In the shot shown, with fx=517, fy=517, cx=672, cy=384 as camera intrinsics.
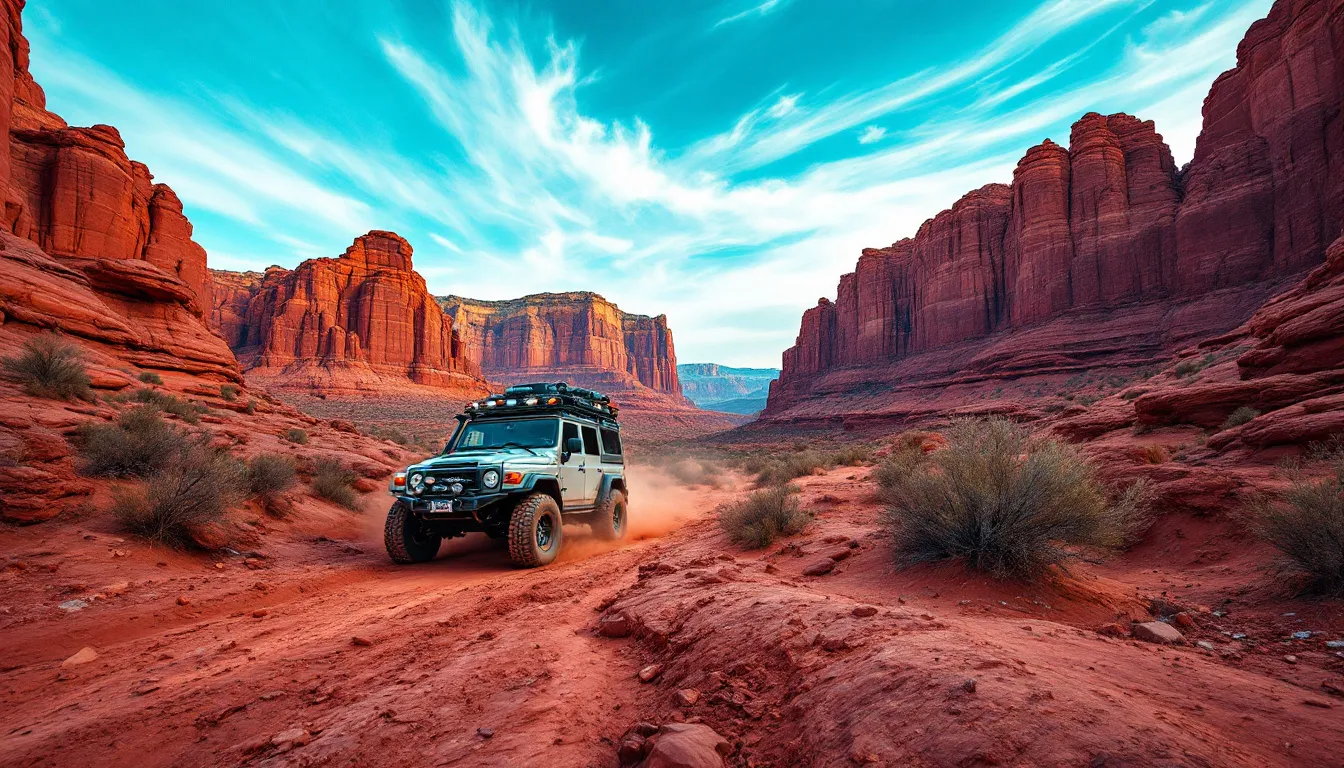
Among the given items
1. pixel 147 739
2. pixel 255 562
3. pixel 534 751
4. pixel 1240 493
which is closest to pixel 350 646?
pixel 147 739

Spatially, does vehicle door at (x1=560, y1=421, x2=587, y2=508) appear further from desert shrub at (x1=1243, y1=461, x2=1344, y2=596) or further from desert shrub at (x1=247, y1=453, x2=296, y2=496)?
desert shrub at (x1=1243, y1=461, x2=1344, y2=596)

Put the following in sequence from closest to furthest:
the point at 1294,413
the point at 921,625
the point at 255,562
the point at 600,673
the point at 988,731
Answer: the point at 988,731
the point at 921,625
the point at 600,673
the point at 255,562
the point at 1294,413

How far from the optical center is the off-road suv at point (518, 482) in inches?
275

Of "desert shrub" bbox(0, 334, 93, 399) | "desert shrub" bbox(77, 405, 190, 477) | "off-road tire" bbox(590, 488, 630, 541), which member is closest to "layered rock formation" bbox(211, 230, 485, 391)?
"desert shrub" bbox(0, 334, 93, 399)

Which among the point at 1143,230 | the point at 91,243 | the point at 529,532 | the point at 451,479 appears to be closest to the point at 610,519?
the point at 529,532

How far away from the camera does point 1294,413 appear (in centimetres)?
795

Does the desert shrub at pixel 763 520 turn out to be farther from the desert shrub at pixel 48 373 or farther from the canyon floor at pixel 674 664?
the desert shrub at pixel 48 373

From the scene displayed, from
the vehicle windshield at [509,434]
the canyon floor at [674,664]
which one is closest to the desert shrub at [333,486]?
the vehicle windshield at [509,434]

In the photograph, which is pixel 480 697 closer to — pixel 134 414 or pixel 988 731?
pixel 988 731

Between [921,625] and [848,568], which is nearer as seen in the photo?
[921,625]

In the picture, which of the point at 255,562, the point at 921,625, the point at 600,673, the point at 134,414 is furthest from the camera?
the point at 134,414

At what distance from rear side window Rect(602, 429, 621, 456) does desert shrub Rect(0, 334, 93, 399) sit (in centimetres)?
988

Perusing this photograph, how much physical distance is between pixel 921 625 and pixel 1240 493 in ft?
19.7

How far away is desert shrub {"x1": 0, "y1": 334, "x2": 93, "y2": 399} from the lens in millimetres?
9227
